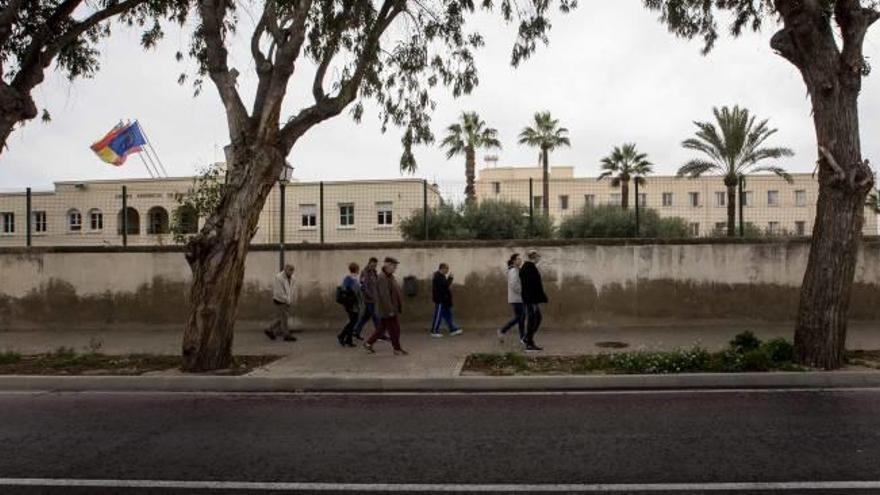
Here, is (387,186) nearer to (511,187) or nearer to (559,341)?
(511,187)

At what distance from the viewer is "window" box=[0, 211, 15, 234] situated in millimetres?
18156

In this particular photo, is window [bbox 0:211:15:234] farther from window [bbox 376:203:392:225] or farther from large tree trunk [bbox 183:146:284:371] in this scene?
large tree trunk [bbox 183:146:284:371]

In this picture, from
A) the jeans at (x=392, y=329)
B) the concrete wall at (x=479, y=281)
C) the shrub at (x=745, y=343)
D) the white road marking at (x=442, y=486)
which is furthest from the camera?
the concrete wall at (x=479, y=281)

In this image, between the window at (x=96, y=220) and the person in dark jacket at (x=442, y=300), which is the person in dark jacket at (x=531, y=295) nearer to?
the person in dark jacket at (x=442, y=300)

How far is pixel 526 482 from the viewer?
564cm

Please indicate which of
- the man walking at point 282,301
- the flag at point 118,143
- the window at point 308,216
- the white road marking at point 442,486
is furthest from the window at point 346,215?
the flag at point 118,143

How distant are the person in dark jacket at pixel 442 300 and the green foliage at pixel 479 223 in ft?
10.9

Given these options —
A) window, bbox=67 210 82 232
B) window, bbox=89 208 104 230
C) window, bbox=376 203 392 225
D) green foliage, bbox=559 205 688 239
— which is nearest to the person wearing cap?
window, bbox=376 203 392 225

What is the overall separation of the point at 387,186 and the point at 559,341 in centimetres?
876

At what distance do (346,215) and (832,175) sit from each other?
12349mm

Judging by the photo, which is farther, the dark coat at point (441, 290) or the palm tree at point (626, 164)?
the palm tree at point (626, 164)

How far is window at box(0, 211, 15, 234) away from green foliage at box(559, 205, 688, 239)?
49.1 ft

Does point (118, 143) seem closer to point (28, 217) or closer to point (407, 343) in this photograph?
point (28, 217)

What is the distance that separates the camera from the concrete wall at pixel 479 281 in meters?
15.4
